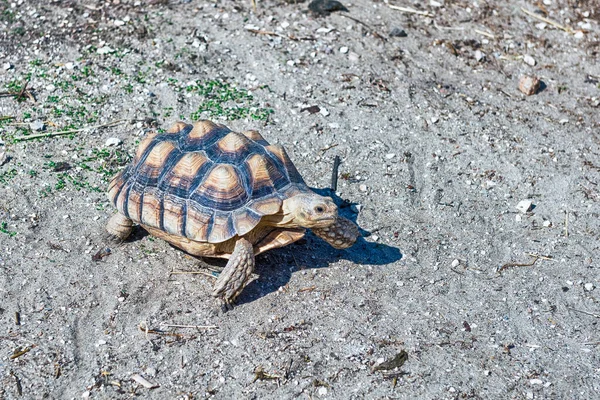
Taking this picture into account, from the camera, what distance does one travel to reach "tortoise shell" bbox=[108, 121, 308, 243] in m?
3.84

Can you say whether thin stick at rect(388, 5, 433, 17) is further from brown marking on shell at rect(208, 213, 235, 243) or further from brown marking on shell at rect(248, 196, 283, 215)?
brown marking on shell at rect(208, 213, 235, 243)

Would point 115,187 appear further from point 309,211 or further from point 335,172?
point 335,172

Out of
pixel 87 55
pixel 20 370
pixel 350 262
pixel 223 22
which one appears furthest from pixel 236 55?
pixel 20 370

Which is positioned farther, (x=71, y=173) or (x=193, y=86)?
(x=193, y=86)

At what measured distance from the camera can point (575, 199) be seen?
508 cm

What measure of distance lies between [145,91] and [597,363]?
12.8 ft

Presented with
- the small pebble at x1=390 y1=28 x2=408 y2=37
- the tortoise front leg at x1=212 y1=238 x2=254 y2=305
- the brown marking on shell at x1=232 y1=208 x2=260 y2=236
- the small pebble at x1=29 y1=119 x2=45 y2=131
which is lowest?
the small pebble at x1=29 y1=119 x2=45 y2=131

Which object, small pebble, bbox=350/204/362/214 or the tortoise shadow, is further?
small pebble, bbox=350/204/362/214

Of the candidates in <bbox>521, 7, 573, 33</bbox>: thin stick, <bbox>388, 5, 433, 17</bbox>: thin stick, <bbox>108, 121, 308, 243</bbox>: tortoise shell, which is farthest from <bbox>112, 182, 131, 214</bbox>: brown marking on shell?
<bbox>521, 7, 573, 33</bbox>: thin stick

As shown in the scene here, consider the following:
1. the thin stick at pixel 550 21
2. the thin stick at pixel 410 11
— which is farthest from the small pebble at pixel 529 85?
the thin stick at pixel 410 11

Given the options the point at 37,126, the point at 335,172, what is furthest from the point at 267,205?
the point at 37,126

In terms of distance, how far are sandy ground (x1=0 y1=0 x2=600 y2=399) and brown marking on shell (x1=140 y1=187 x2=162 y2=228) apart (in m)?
0.39

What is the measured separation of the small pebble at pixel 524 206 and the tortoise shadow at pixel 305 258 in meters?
1.08

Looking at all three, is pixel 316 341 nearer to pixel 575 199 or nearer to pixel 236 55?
pixel 575 199
